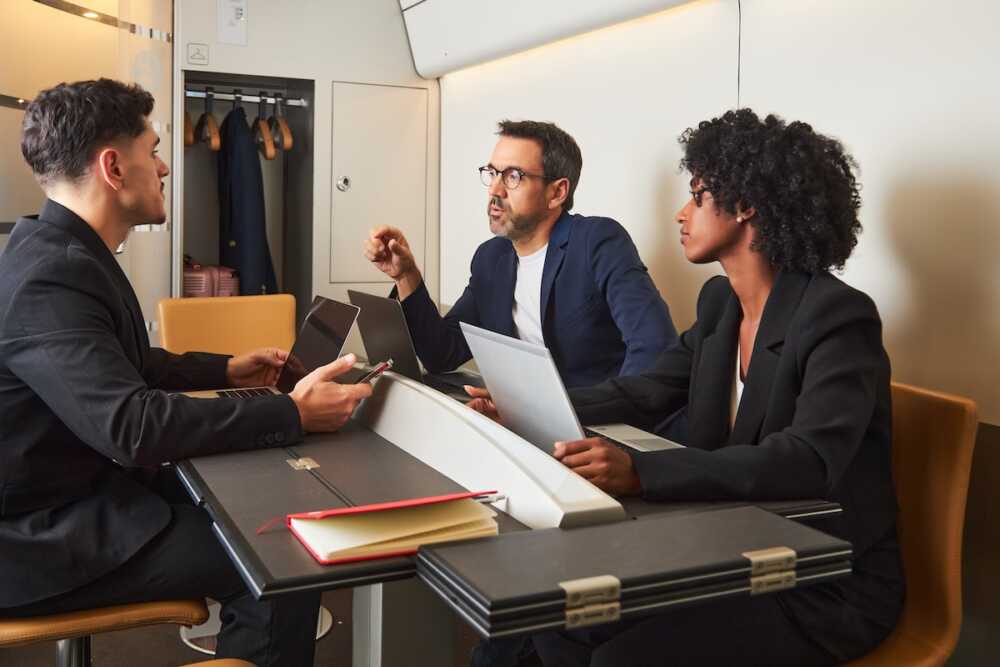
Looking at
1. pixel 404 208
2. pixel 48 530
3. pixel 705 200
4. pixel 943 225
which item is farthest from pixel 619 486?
pixel 404 208

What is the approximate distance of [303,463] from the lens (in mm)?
1652

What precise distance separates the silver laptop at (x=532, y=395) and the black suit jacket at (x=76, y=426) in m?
0.36

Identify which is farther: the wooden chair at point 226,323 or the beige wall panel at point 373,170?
the beige wall panel at point 373,170

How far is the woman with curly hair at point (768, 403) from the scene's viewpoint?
59.7 inches

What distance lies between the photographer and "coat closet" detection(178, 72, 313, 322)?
473 centimetres

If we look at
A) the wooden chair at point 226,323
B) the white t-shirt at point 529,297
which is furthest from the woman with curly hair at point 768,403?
the wooden chair at point 226,323

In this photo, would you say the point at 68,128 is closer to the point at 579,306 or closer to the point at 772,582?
the point at 579,306

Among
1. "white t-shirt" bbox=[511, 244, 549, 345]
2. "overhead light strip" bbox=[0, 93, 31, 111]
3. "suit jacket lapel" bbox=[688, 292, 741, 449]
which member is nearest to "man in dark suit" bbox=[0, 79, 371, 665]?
"suit jacket lapel" bbox=[688, 292, 741, 449]

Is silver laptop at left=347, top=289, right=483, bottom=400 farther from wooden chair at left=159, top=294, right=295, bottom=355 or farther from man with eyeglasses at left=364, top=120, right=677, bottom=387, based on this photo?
wooden chair at left=159, top=294, right=295, bottom=355

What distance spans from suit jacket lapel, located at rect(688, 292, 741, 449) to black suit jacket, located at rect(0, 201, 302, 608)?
29.8 inches

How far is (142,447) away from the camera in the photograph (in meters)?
1.66

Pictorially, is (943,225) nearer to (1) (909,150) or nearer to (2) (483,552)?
(1) (909,150)

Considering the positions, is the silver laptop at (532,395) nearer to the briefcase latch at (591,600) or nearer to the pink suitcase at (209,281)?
the briefcase latch at (591,600)

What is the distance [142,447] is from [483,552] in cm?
76
